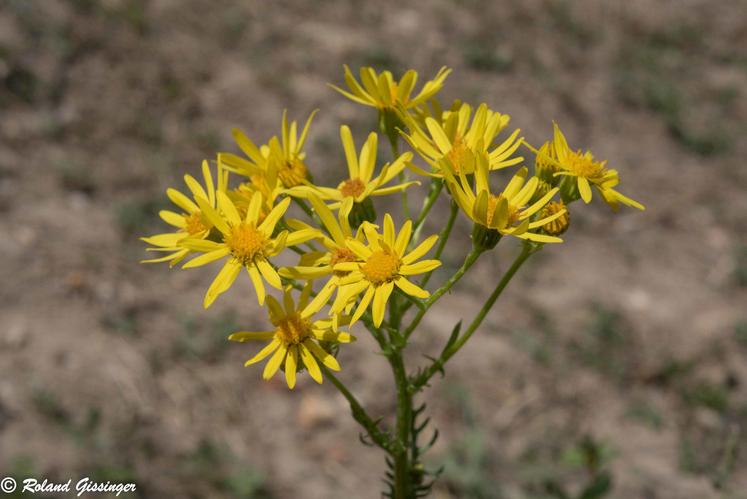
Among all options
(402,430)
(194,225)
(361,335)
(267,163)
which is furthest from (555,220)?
(361,335)

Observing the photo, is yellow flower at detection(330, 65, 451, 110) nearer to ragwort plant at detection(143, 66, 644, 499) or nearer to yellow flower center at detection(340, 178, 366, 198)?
ragwort plant at detection(143, 66, 644, 499)

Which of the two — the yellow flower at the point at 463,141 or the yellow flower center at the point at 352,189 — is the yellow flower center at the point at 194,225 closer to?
the yellow flower center at the point at 352,189

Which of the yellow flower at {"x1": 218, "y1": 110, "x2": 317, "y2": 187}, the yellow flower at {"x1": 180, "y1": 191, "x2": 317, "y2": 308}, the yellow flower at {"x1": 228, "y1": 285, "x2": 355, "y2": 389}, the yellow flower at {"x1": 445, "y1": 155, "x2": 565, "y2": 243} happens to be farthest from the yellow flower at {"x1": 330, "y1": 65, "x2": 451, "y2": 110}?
the yellow flower at {"x1": 228, "y1": 285, "x2": 355, "y2": 389}

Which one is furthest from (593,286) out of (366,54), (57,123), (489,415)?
(57,123)

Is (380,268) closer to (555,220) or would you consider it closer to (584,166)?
(555,220)

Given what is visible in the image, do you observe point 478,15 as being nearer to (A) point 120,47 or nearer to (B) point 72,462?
(A) point 120,47
